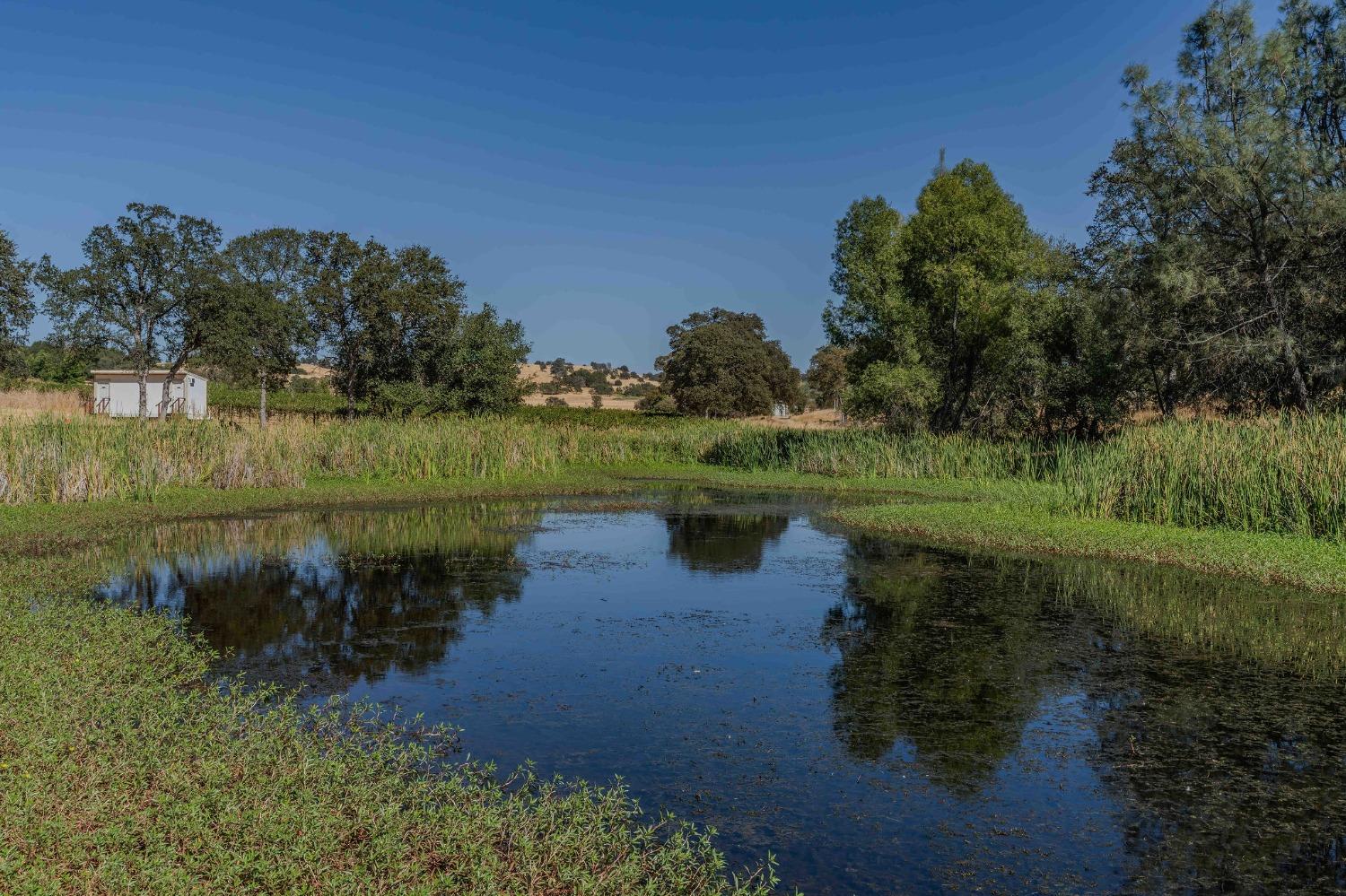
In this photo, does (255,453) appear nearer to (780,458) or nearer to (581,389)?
(780,458)

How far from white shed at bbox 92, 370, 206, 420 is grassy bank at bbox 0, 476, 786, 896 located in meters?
55.1

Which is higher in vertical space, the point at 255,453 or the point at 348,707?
the point at 255,453

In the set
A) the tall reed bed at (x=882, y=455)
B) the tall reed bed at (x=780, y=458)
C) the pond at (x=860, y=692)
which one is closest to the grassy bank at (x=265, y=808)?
the pond at (x=860, y=692)

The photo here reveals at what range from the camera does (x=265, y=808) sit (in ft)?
18.6

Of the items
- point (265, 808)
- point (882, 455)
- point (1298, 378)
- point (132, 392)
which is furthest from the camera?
point (132, 392)

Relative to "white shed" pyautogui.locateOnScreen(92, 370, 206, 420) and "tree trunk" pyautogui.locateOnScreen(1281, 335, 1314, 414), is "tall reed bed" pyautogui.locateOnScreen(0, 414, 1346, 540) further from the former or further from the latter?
"white shed" pyautogui.locateOnScreen(92, 370, 206, 420)

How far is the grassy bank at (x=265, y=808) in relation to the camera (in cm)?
508

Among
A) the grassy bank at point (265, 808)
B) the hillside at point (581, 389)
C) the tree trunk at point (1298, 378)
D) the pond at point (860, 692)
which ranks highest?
the hillside at point (581, 389)

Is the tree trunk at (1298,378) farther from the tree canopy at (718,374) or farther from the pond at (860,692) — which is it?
the tree canopy at (718,374)

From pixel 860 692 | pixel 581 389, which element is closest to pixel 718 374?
pixel 581 389

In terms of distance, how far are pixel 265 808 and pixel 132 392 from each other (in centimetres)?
6234

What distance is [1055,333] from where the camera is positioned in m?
33.1

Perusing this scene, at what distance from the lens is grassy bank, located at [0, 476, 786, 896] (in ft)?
16.7

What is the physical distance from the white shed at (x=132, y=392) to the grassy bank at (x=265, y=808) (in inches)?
2171
